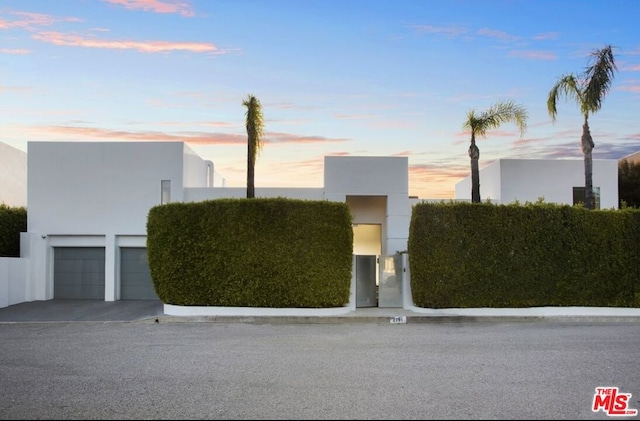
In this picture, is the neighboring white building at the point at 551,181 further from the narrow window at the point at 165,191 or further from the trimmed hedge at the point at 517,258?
the narrow window at the point at 165,191

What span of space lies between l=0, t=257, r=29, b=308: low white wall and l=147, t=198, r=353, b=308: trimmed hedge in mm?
7054

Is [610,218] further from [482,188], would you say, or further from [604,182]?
[482,188]

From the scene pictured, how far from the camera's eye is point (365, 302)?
2292 centimetres

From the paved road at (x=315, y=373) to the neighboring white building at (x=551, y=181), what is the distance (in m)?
10.8

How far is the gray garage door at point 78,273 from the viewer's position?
26250 mm

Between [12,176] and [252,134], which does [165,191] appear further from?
[12,176]

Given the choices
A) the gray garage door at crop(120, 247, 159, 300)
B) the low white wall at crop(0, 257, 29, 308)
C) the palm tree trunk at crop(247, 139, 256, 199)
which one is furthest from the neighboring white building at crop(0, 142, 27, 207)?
the palm tree trunk at crop(247, 139, 256, 199)

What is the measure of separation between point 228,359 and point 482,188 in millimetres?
20257

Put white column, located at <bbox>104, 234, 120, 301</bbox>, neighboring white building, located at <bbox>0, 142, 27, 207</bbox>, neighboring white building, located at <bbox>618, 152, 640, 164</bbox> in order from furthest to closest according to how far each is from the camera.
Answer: neighboring white building, located at <bbox>618, 152, 640, 164</bbox>
neighboring white building, located at <bbox>0, 142, 27, 207</bbox>
white column, located at <bbox>104, 234, 120, 301</bbox>

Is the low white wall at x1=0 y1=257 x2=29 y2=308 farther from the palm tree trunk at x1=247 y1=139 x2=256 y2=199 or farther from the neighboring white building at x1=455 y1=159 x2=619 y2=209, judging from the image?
the neighboring white building at x1=455 y1=159 x2=619 y2=209

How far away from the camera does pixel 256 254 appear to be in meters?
20.6

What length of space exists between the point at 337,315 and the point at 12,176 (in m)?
20.1

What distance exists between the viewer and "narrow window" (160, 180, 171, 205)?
84.2 feet

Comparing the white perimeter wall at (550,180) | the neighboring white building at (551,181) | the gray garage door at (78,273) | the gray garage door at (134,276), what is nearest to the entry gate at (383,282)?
the neighboring white building at (551,181)
